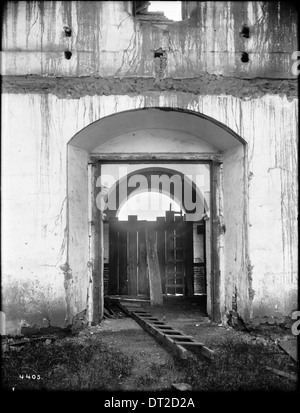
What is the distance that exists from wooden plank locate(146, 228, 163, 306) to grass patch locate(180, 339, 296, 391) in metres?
3.78

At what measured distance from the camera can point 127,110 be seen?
580 centimetres

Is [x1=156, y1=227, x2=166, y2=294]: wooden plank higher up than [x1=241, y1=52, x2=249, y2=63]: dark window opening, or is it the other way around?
[x1=241, y1=52, x2=249, y2=63]: dark window opening

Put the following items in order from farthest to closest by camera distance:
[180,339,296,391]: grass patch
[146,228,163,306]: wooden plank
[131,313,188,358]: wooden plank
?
[146,228,163,306]: wooden plank < [131,313,188,358]: wooden plank < [180,339,296,391]: grass patch

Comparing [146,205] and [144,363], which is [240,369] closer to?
[144,363]

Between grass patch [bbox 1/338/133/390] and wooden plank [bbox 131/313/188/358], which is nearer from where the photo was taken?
grass patch [bbox 1/338/133/390]

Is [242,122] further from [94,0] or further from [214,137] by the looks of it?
[94,0]

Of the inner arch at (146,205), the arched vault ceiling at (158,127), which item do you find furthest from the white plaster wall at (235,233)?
the inner arch at (146,205)

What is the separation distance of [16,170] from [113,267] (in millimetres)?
5027

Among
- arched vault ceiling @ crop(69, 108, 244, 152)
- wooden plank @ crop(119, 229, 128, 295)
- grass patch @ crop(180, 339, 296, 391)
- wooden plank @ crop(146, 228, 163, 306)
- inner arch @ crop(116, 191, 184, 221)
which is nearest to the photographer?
grass patch @ crop(180, 339, 296, 391)

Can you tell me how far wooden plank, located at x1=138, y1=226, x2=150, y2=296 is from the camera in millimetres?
9914

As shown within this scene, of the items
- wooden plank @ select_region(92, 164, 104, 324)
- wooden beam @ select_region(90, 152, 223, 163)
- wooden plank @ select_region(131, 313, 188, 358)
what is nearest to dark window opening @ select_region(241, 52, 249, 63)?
wooden beam @ select_region(90, 152, 223, 163)

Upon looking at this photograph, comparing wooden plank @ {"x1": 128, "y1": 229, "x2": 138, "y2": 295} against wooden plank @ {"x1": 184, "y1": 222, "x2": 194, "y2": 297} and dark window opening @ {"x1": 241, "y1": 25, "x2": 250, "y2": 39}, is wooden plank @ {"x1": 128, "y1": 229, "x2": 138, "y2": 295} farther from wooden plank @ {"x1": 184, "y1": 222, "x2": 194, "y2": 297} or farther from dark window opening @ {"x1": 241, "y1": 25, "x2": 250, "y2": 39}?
dark window opening @ {"x1": 241, "y1": 25, "x2": 250, "y2": 39}

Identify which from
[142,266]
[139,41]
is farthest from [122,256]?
[139,41]

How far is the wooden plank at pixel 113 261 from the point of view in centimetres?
1005
